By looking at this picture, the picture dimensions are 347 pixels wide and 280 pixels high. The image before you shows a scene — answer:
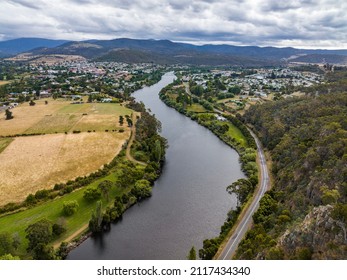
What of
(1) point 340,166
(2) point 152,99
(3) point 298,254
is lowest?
(2) point 152,99

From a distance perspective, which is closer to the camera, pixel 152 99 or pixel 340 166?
pixel 340 166

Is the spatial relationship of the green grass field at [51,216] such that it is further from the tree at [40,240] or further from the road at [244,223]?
the road at [244,223]

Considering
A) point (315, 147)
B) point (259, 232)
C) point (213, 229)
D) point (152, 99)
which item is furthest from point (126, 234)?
point (152, 99)

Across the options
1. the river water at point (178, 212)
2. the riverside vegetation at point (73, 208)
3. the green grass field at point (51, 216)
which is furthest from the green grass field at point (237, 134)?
the green grass field at point (51, 216)

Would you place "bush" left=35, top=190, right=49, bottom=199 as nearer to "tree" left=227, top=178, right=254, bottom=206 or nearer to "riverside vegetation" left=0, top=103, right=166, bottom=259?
"riverside vegetation" left=0, top=103, right=166, bottom=259

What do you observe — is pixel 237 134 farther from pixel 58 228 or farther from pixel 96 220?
pixel 58 228

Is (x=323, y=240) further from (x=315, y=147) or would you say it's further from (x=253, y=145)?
(x=253, y=145)

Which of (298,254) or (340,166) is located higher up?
(340,166)

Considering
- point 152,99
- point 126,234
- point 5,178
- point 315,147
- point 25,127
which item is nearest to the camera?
point 126,234

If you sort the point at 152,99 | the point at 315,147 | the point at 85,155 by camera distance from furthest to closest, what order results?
the point at 152,99 < the point at 85,155 < the point at 315,147
